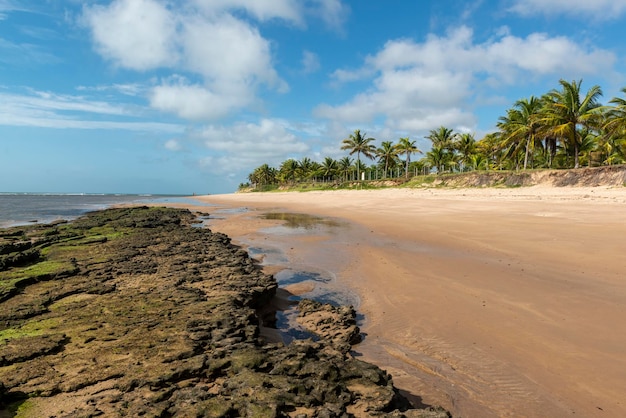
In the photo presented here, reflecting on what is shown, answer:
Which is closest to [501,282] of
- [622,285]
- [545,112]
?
[622,285]

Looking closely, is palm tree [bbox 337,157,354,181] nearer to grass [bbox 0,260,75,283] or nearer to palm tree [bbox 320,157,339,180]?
palm tree [bbox 320,157,339,180]

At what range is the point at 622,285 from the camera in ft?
22.7

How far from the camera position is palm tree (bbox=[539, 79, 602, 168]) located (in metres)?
30.5

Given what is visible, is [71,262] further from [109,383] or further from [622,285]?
[622,285]

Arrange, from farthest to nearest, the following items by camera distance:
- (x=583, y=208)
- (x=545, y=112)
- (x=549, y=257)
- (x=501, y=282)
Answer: (x=545, y=112), (x=583, y=208), (x=549, y=257), (x=501, y=282)

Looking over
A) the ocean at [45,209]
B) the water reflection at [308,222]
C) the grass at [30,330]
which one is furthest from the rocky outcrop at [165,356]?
the ocean at [45,209]

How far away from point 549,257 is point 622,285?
2.45 meters

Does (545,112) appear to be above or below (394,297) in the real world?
above

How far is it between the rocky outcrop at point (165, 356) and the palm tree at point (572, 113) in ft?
117

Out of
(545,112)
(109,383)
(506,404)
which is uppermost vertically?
(545,112)

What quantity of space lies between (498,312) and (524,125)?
39.1 metres

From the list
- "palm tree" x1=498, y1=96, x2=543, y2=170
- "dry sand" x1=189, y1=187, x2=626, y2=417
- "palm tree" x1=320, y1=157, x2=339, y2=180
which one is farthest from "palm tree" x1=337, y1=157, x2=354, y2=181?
"dry sand" x1=189, y1=187, x2=626, y2=417

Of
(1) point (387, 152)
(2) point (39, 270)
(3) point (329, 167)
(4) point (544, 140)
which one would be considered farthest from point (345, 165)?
(2) point (39, 270)

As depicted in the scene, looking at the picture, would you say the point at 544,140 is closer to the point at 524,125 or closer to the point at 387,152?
the point at 524,125
